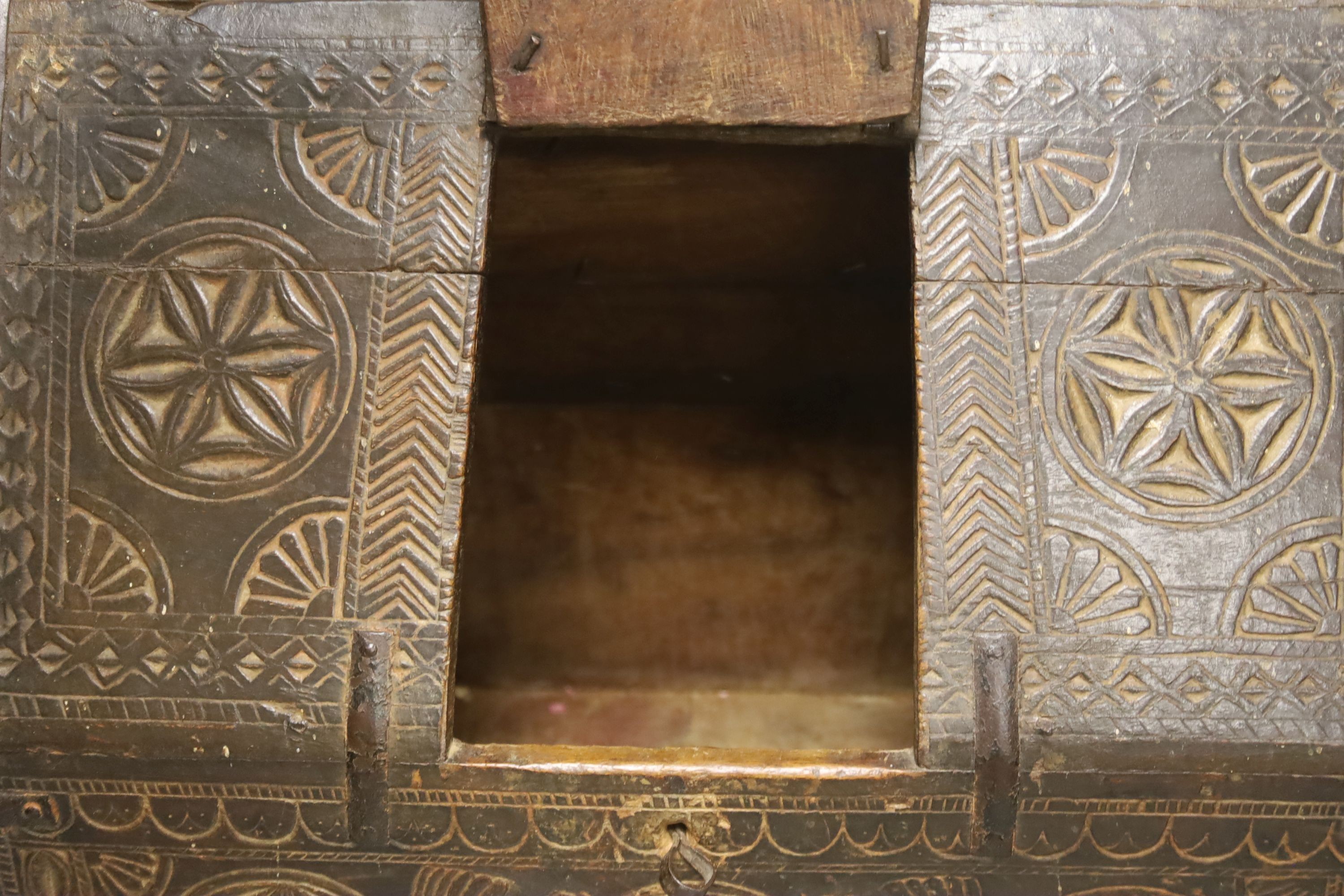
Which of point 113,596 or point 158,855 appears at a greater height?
point 113,596

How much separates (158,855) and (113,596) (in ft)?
1.51

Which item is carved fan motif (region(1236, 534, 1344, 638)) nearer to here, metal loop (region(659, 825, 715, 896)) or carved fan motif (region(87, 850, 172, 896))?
metal loop (region(659, 825, 715, 896))

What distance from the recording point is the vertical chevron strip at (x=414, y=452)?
1.74m

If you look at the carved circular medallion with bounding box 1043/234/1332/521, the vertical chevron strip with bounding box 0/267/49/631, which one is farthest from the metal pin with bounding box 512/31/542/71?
the carved circular medallion with bounding box 1043/234/1332/521

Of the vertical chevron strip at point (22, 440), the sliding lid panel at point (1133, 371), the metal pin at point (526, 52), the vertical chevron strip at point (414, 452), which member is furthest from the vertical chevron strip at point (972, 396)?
the vertical chevron strip at point (22, 440)

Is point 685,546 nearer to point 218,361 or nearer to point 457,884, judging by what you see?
point 457,884

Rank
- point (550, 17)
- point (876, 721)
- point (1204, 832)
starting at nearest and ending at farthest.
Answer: point (1204, 832), point (550, 17), point (876, 721)

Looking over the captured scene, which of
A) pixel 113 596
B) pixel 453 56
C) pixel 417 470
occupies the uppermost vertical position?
pixel 453 56

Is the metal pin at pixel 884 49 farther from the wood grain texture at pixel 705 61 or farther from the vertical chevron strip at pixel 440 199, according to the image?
the vertical chevron strip at pixel 440 199

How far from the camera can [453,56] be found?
6.09 ft

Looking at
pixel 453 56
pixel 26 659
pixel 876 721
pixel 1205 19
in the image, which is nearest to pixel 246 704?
pixel 26 659

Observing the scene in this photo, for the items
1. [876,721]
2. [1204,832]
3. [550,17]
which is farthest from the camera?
[876,721]

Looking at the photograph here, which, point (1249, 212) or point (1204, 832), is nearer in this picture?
point (1204, 832)

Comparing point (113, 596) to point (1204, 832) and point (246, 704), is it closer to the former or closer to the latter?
point (246, 704)
